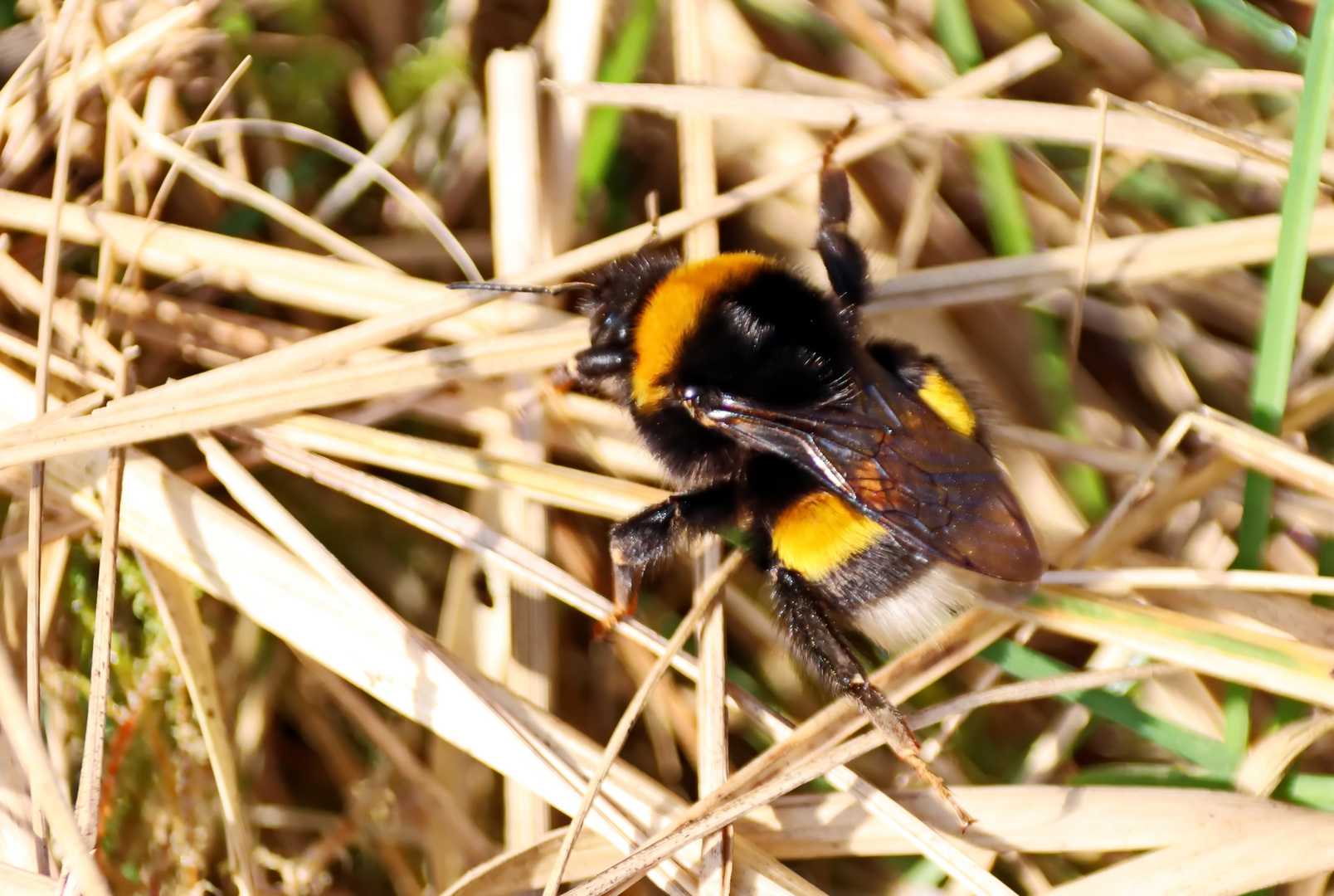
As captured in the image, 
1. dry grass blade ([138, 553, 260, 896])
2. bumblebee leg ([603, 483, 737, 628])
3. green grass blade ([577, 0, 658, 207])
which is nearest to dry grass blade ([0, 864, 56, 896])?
dry grass blade ([138, 553, 260, 896])

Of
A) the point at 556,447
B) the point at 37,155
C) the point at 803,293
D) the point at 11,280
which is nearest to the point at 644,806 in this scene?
the point at 556,447

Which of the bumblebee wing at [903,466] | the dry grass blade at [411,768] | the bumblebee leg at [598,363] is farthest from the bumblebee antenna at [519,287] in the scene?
the dry grass blade at [411,768]

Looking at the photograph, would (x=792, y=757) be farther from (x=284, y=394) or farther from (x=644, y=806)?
(x=284, y=394)

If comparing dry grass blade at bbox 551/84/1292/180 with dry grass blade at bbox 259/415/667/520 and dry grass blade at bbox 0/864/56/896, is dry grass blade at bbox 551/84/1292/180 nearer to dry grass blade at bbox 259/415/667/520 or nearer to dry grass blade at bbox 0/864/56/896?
dry grass blade at bbox 259/415/667/520

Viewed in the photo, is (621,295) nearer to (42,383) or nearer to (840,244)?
(840,244)

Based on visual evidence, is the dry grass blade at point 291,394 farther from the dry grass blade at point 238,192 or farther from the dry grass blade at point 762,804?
the dry grass blade at point 762,804
